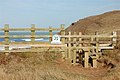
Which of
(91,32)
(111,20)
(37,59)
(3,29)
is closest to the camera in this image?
(37,59)

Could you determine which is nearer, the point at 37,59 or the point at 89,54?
the point at 37,59

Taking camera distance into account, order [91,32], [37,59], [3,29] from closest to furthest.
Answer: [37,59], [3,29], [91,32]

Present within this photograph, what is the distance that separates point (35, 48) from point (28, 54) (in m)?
0.83

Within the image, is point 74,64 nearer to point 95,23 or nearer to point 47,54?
point 47,54

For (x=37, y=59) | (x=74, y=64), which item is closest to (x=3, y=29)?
(x=37, y=59)

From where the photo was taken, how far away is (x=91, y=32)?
2164 cm

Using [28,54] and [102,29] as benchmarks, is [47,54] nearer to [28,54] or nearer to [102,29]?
[28,54]

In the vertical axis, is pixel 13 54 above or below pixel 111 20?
below

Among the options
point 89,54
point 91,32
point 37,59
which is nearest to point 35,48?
point 37,59

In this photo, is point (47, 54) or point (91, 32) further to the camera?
point (91, 32)

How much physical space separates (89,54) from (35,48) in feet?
10.2

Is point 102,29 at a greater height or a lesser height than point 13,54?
greater

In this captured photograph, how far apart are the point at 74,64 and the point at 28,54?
2622 millimetres

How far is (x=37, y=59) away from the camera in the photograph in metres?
15.0
